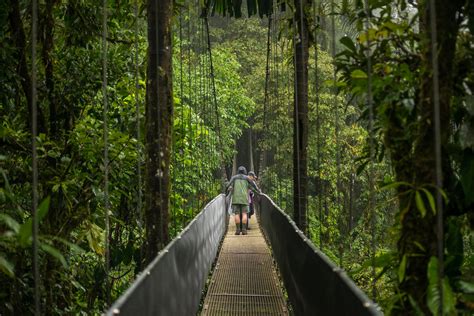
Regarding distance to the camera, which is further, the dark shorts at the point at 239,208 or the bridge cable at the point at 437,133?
the dark shorts at the point at 239,208

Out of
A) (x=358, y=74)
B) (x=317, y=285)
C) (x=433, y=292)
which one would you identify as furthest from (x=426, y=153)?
(x=317, y=285)

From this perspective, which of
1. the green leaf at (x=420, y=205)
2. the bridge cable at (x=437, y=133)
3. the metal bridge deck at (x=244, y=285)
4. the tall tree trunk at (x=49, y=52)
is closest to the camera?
the bridge cable at (x=437, y=133)

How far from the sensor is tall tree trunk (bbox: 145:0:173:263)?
420 centimetres

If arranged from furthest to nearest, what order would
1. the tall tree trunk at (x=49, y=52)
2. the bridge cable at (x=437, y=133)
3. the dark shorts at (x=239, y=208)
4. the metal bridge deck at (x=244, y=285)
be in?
the dark shorts at (x=239, y=208) → the metal bridge deck at (x=244, y=285) → the tall tree trunk at (x=49, y=52) → the bridge cable at (x=437, y=133)

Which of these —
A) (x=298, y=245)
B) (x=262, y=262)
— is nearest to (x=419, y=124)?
(x=298, y=245)

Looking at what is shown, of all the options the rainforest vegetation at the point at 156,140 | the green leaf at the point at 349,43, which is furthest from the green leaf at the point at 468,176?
the green leaf at the point at 349,43

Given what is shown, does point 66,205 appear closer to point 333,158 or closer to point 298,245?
point 298,245

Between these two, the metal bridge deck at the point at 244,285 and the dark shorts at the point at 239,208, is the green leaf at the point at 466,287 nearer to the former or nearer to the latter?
the metal bridge deck at the point at 244,285

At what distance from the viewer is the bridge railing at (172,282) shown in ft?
7.14

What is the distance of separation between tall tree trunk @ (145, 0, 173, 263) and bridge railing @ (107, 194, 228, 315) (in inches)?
8.6

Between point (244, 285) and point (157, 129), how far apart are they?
2330 mm

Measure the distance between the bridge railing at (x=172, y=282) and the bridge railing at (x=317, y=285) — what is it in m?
0.66

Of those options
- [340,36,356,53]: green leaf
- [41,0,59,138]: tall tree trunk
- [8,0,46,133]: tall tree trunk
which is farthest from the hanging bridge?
[8,0,46,133]: tall tree trunk

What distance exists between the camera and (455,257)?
6.91ft
